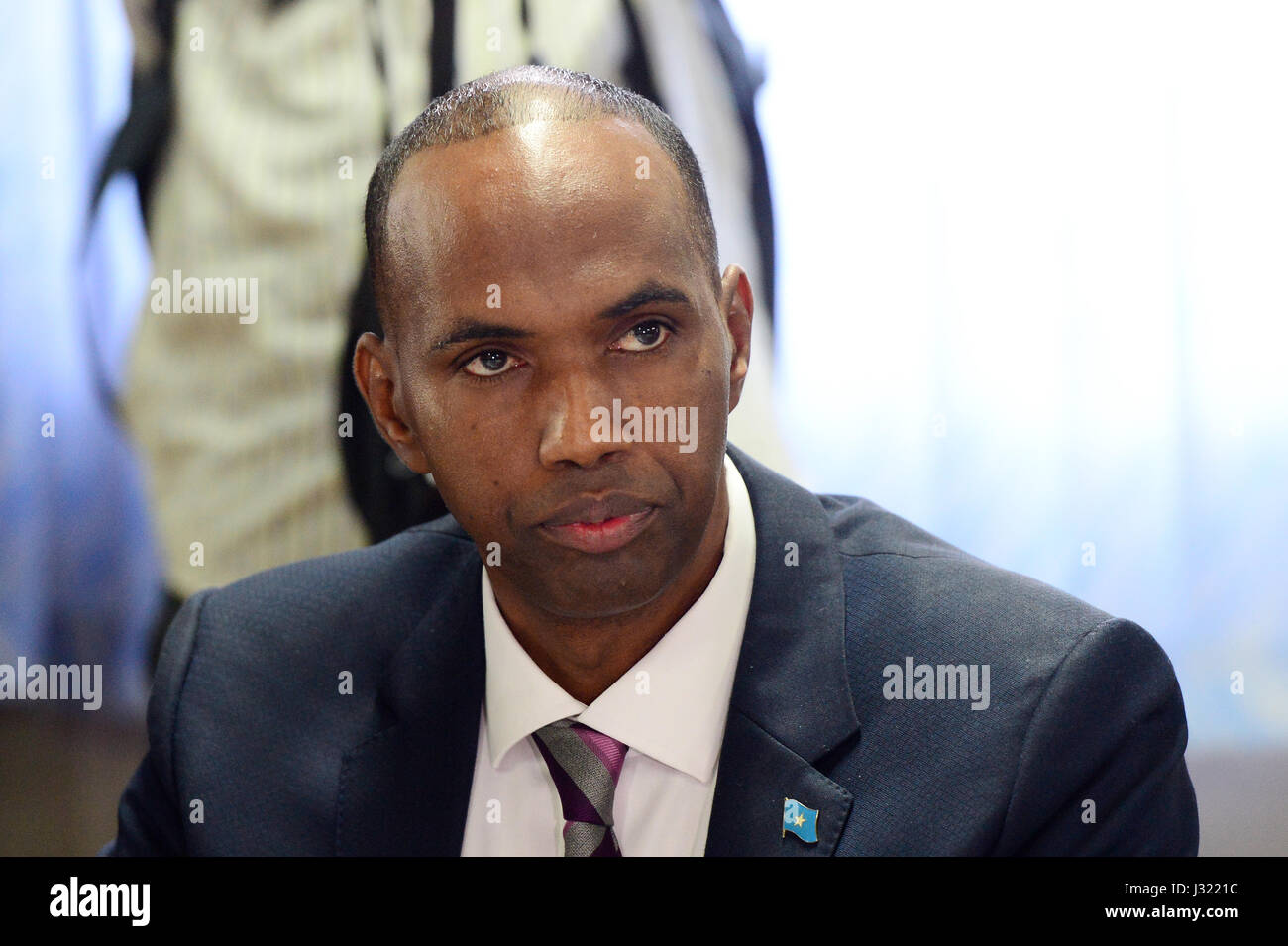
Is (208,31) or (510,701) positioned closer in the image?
(510,701)

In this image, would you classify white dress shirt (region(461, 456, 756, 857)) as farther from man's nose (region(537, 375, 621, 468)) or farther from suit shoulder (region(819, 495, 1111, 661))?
man's nose (region(537, 375, 621, 468))

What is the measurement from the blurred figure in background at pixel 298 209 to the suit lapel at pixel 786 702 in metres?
0.69

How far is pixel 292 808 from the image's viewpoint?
1.24 metres

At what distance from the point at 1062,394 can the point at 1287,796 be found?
2.49 feet

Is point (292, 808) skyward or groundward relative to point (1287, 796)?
skyward

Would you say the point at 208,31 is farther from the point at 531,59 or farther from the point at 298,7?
the point at 531,59

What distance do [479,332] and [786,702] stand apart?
1.60ft

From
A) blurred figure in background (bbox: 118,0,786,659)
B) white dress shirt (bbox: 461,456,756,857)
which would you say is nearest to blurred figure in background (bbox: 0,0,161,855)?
blurred figure in background (bbox: 118,0,786,659)

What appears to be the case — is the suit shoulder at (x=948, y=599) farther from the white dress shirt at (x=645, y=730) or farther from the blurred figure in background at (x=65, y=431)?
the blurred figure in background at (x=65, y=431)

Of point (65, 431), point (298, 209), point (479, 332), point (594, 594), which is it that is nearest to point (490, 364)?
point (479, 332)

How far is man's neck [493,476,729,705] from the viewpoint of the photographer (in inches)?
48.2
